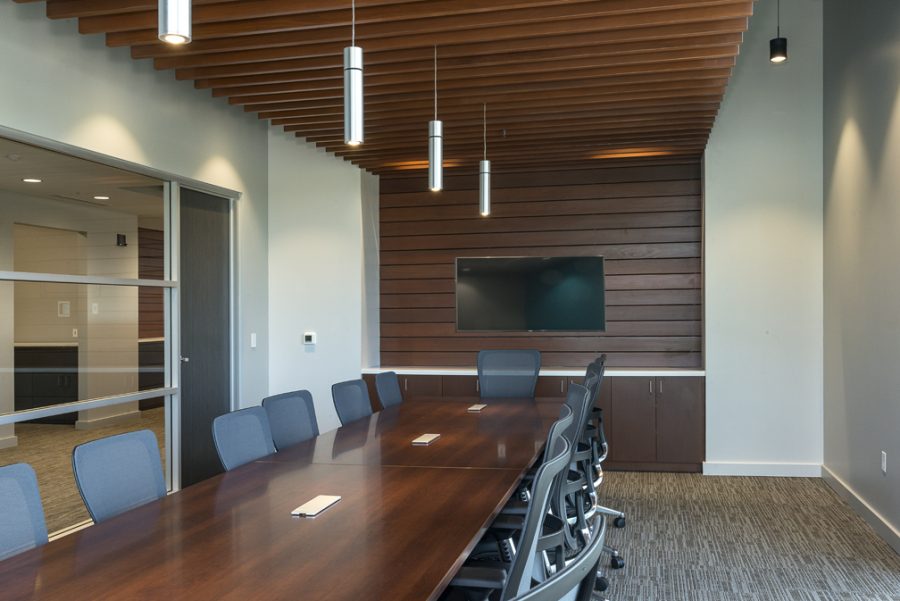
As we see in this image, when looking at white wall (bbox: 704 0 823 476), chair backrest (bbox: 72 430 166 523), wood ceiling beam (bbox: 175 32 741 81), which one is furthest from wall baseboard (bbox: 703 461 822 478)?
chair backrest (bbox: 72 430 166 523)

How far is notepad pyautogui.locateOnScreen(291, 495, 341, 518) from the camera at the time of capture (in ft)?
8.66

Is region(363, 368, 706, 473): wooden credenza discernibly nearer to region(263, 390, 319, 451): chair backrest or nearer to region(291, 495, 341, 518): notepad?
region(263, 390, 319, 451): chair backrest

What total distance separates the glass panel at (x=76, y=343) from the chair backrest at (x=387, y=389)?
1749 millimetres

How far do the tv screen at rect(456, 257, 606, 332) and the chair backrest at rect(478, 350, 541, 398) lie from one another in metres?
1.05

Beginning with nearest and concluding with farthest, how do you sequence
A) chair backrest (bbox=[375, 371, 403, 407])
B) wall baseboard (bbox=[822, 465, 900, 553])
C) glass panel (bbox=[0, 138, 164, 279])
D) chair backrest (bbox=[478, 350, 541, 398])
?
glass panel (bbox=[0, 138, 164, 279])
wall baseboard (bbox=[822, 465, 900, 553])
chair backrest (bbox=[375, 371, 403, 407])
chair backrest (bbox=[478, 350, 541, 398])

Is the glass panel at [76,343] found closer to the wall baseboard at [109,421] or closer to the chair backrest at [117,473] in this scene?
the wall baseboard at [109,421]

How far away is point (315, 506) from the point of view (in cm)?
274

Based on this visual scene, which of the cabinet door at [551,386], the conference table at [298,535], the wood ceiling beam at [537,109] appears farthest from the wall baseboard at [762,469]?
the conference table at [298,535]

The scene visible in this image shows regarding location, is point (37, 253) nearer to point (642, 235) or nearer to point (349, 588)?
point (349, 588)

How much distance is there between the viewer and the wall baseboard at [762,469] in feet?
22.6

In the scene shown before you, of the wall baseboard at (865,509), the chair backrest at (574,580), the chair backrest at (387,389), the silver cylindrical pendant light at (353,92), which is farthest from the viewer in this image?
the chair backrest at (387,389)

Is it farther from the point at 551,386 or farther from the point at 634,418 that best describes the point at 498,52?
the point at 634,418

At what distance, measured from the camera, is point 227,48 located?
4.58m

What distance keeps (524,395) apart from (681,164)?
2.82m
